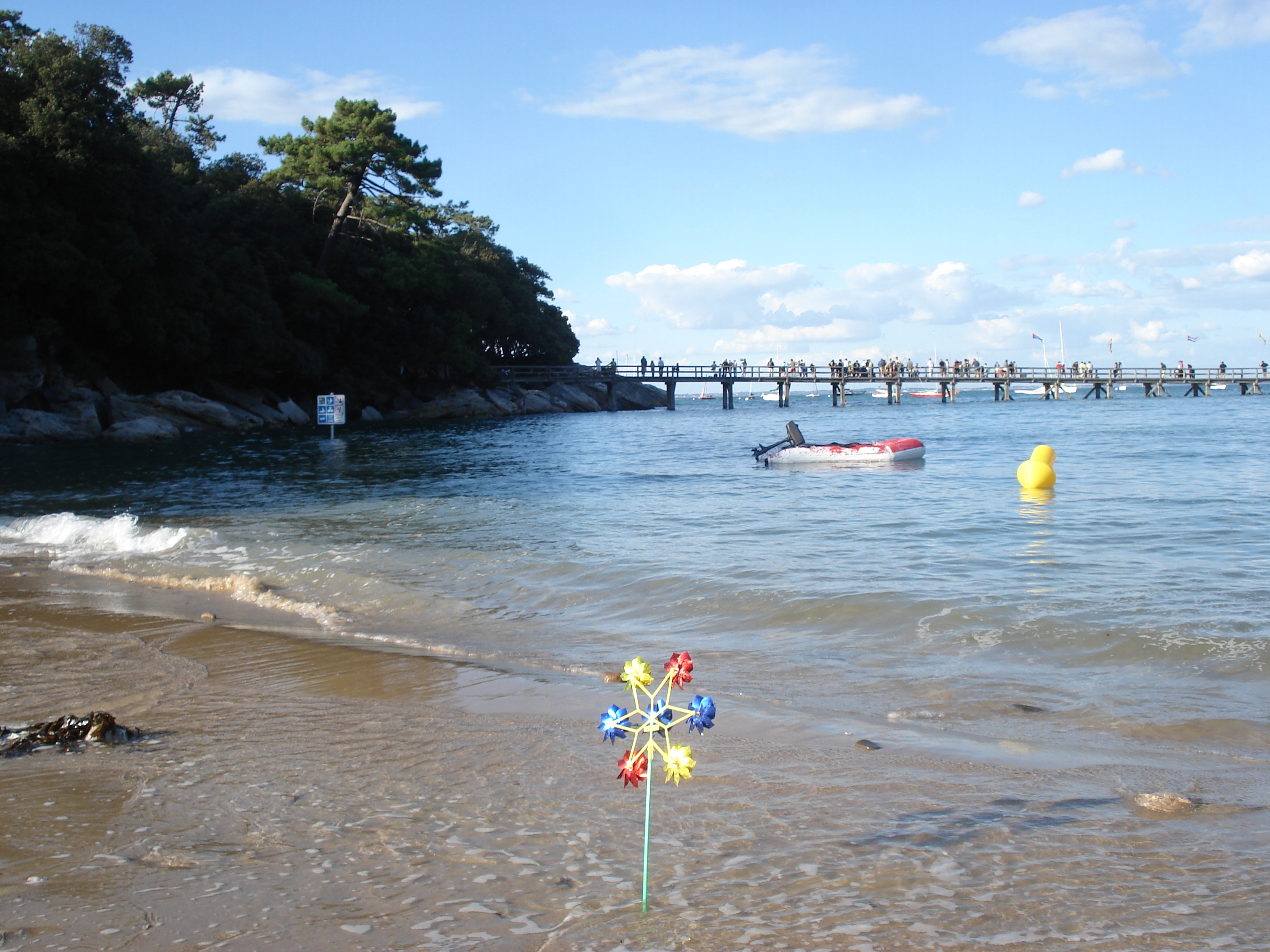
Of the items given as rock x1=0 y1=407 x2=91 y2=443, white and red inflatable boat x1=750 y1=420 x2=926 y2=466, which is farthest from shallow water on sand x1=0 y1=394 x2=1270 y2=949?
rock x1=0 y1=407 x2=91 y2=443

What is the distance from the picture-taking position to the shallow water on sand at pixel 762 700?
114 inches

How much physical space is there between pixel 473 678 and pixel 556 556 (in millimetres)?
4845

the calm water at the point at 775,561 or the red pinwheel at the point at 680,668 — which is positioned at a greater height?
the red pinwheel at the point at 680,668

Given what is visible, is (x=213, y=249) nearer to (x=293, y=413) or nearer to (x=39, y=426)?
(x=293, y=413)

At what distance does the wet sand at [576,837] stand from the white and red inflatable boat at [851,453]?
1905 centimetres

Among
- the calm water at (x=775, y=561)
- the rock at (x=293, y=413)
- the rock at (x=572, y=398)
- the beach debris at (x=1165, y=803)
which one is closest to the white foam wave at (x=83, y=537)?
the calm water at (x=775, y=561)

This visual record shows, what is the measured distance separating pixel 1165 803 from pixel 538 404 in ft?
210

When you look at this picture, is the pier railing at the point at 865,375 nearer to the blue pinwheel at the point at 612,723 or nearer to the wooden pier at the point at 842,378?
the wooden pier at the point at 842,378

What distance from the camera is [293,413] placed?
47344 mm

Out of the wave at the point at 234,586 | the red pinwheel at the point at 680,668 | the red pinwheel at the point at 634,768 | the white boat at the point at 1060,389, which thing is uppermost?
the white boat at the point at 1060,389

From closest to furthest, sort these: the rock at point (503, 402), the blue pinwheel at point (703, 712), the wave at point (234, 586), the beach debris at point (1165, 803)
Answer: the blue pinwheel at point (703, 712) → the beach debris at point (1165, 803) → the wave at point (234, 586) → the rock at point (503, 402)

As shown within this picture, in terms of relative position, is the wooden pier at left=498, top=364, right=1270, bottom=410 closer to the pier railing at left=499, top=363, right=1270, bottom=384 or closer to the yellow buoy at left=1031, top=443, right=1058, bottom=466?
the pier railing at left=499, top=363, right=1270, bottom=384

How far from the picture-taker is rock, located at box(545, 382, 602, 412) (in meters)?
70.1

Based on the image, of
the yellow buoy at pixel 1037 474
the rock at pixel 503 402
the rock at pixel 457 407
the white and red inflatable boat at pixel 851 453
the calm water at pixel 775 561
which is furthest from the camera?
the rock at pixel 503 402
